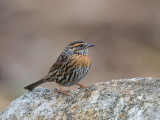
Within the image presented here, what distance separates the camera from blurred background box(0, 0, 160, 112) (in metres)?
25.4

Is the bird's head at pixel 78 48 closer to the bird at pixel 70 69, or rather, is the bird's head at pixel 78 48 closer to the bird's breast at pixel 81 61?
the bird at pixel 70 69

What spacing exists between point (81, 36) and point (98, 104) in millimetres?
19196

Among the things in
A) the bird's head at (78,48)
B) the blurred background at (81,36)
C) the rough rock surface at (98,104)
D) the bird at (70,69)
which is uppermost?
the blurred background at (81,36)

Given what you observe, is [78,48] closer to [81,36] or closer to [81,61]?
[81,61]

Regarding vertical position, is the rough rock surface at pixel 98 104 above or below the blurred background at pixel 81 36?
below

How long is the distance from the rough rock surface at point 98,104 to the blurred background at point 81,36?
13102 mm

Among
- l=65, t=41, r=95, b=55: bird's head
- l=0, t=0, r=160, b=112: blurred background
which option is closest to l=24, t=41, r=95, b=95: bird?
l=65, t=41, r=95, b=55: bird's head

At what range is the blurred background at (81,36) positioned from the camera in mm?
25391

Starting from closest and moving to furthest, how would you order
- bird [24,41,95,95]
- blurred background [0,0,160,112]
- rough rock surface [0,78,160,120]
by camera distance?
rough rock surface [0,78,160,120], bird [24,41,95,95], blurred background [0,0,160,112]

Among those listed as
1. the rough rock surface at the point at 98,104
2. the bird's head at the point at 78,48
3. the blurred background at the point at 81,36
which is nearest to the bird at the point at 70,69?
the bird's head at the point at 78,48

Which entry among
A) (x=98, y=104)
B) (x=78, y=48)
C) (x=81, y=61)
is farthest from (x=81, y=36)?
(x=98, y=104)

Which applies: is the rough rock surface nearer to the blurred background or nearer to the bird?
the bird

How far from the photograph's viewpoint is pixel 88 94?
9.06 metres

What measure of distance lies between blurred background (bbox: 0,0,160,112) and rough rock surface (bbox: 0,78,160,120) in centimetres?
1310
